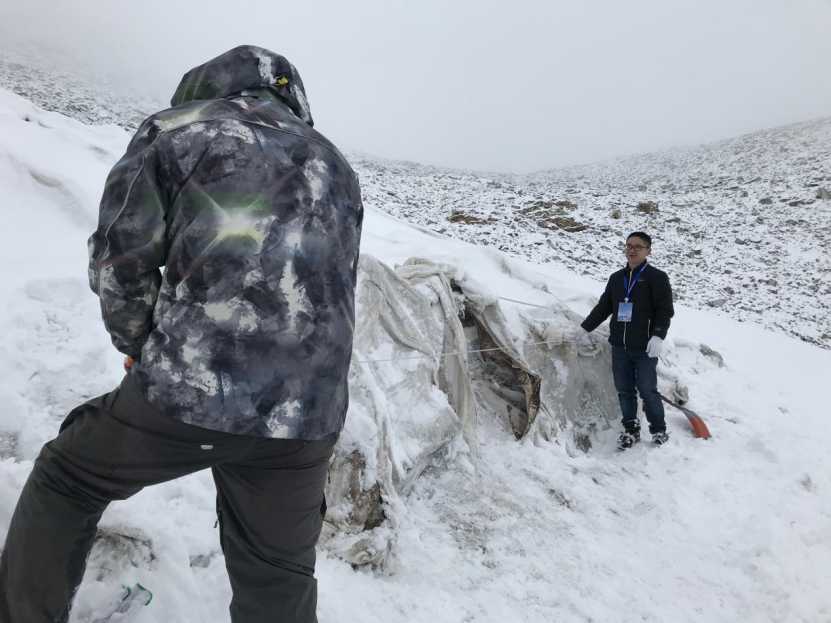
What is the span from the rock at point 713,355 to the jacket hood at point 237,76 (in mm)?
5356

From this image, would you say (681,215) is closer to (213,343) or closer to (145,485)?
(213,343)

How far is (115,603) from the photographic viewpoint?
1.60 metres

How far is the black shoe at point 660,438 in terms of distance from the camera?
3822 mm

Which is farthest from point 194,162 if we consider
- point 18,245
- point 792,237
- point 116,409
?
point 792,237

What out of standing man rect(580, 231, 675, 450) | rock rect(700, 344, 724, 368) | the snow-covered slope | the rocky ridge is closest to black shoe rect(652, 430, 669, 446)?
standing man rect(580, 231, 675, 450)

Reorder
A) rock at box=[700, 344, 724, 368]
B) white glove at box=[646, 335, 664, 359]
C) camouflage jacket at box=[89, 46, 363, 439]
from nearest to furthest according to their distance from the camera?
camouflage jacket at box=[89, 46, 363, 439]
white glove at box=[646, 335, 664, 359]
rock at box=[700, 344, 724, 368]

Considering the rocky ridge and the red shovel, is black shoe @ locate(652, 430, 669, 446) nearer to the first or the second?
the red shovel

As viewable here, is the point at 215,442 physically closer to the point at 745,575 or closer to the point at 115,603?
the point at 115,603

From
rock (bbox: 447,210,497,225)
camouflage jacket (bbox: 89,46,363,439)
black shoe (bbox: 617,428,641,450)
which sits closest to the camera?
camouflage jacket (bbox: 89,46,363,439)

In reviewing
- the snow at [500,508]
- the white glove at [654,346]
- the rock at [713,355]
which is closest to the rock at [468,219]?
the rock at [713,355]

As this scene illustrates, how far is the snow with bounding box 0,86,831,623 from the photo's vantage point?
6.40ft

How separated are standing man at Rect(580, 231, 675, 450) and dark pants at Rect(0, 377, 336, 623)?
3.32 metres

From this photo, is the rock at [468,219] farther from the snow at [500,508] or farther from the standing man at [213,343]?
the standing man at [213,343]

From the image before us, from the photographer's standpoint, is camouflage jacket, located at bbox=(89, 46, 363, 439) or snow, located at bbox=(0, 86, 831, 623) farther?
snow, located at bbox=(0, 86, 831, 623)
